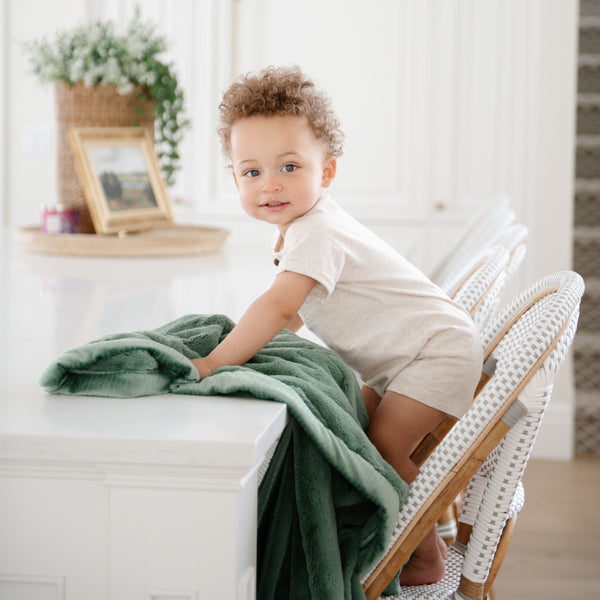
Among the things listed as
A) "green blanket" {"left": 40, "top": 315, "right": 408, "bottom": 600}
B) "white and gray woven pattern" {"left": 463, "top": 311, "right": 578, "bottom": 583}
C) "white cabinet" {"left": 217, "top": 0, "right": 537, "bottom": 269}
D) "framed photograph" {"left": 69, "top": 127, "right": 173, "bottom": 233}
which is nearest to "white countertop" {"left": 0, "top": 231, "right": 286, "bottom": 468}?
"green blanket" {"left": 40, "top": 315, "right": 408, "bottom": 600}

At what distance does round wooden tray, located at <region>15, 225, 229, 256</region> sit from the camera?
→ 242 centimetres

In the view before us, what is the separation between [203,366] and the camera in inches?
41.8

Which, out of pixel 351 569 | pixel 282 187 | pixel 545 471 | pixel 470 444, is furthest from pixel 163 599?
pixel 545 471

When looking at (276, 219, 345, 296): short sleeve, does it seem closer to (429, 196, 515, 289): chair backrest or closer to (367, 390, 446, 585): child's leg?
(367, 390, 446, 585): child's leg

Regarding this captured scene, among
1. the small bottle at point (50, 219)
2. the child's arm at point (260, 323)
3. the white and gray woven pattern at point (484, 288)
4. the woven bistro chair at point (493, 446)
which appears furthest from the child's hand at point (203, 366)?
the small bottle at point (50, 219)

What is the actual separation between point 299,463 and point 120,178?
1725 millimetres

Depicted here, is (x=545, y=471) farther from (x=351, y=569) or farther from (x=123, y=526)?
(x=123, y=526)

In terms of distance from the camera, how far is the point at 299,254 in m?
1.18

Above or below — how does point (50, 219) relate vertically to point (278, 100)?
below

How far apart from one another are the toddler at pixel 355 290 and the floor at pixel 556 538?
134 centimetres

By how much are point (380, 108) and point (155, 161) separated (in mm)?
1350

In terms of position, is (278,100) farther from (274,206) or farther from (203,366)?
(203,366)

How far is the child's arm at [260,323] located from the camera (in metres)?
1.08

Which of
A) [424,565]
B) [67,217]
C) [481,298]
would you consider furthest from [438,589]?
[67,217]
